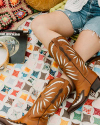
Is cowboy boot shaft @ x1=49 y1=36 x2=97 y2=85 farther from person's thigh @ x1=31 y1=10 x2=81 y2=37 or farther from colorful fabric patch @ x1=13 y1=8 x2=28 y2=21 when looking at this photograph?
colorful fabric patch @ x1=13 y1=8 x2=28 y2=21

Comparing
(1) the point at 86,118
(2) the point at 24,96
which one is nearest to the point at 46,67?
(2) the point at 24,96

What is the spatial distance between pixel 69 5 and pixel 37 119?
2.22 feet

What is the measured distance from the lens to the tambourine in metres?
0.87

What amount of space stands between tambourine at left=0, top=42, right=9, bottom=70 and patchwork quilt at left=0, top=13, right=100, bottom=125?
0.16 feet

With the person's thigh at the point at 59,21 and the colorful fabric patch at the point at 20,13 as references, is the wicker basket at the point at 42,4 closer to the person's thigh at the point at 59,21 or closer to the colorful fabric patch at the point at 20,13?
the colorful fabric patch at the point at 20,13

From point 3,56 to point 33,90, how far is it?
0.27 meters

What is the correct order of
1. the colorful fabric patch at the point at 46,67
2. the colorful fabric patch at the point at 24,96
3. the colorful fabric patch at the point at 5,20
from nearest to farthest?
1. the colorful fabric patch at the point at 24,96
2. the colorful fabric patch at the point at 46,67
3. the colorful fabric patch at the point at 5,20

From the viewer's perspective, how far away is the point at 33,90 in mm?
855

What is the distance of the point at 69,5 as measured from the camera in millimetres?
920

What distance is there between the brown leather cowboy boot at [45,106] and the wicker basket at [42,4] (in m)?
0.61

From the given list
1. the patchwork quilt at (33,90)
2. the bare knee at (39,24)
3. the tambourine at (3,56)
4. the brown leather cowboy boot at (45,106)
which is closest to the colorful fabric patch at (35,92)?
the patchwork quilt at (33,90)

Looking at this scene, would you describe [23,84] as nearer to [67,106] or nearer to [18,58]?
[18,58]

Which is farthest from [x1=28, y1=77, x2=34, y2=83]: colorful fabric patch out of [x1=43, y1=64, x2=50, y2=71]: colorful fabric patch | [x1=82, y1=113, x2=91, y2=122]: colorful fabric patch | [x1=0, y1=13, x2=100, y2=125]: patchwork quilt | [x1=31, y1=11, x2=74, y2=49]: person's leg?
[x1=82, y1=113, x2=91, y2=122]: colorful fabric patch

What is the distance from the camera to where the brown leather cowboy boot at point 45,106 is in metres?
0.71
